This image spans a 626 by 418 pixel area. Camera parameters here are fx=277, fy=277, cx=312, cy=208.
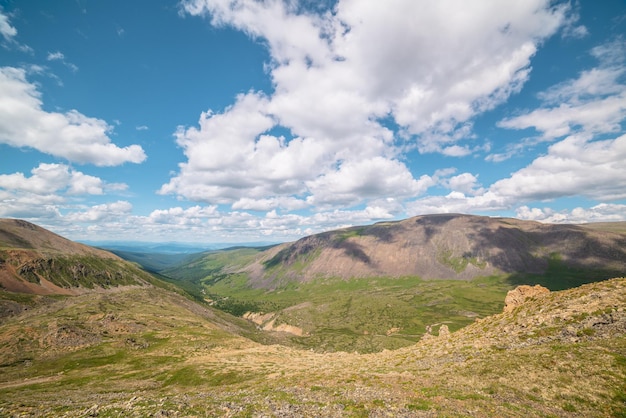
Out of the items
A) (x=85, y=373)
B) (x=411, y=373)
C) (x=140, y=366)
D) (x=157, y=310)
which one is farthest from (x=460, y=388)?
(x=157, y=310)

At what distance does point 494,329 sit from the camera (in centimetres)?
4434

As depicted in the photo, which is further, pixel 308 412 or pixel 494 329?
pixel 494 329

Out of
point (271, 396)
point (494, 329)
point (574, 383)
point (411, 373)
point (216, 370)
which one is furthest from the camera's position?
point (216, 370)

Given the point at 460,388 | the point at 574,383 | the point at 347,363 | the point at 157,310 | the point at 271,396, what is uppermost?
the point at 574,383

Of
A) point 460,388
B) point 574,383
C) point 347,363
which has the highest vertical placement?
point 574,383

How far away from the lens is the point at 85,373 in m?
75.0

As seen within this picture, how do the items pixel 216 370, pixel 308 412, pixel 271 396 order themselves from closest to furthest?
pixel 308 412, pixel 271 396, pixel 216 370

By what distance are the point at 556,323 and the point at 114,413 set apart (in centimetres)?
5532

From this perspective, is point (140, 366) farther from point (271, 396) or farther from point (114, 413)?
point (271, 396)

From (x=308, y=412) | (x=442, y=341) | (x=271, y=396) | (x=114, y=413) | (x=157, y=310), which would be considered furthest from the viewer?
(x=157, y=310)

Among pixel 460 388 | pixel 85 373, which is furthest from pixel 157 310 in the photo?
pixel 460 388

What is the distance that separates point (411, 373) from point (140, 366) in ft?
262

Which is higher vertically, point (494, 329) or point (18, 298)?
point (494, 329)

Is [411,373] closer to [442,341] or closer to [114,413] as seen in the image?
[442,341]
